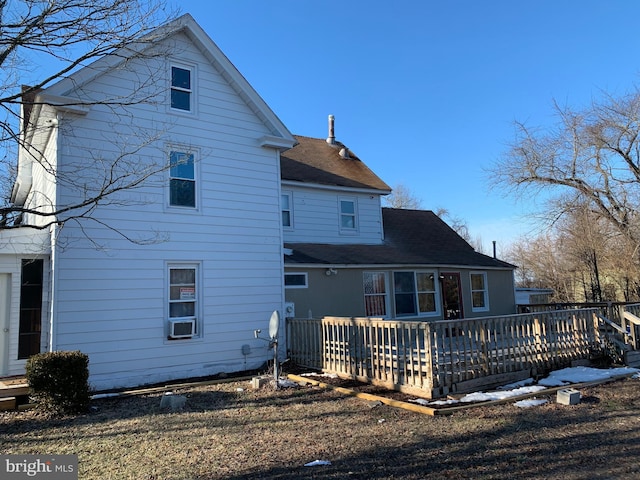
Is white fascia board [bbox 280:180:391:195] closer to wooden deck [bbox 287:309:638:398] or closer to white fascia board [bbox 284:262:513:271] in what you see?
white fascia board [bbox 284:262:513:271]

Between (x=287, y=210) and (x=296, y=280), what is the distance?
10.0 ft

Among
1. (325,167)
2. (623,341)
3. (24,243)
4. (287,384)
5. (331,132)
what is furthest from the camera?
(331,132)

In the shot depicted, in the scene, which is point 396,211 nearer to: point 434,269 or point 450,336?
point 434,269

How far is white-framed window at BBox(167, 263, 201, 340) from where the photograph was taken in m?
9.90

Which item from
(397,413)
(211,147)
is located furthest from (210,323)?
(397,413)

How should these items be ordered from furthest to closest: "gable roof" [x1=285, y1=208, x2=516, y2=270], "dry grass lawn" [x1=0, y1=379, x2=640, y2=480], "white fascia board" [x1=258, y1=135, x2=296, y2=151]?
"gable roof" [x1=285, y1=208, x2=516, y2=270], "white fascia board" [x1=258, y1=135, x2=296, y2=151], "dry grass lawn" [x1=0, y1=379, x2=640, y2=480]

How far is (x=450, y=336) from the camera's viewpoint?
804 cm

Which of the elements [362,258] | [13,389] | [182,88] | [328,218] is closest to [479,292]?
[362,258]

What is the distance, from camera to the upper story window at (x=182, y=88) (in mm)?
10766

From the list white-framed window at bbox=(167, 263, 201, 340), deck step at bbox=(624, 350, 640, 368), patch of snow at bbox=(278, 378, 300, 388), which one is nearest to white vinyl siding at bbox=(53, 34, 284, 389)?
white-framed window at bbox=(167, 263, 201, 340)

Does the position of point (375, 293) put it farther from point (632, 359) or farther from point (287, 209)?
point (632, 359)

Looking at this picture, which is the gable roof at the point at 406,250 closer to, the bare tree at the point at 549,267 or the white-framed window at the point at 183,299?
the white-framed window at the point at 183,299

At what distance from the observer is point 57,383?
7.27 meters

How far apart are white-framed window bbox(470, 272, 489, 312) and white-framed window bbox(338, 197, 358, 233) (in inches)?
192
